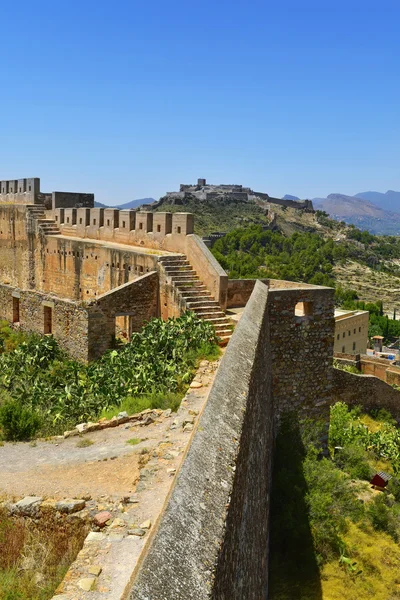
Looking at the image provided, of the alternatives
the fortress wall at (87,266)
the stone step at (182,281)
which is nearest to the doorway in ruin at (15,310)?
Result: the fortress wall at (87,266)

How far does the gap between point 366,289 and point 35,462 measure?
7359 cm

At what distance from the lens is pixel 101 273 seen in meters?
16.2

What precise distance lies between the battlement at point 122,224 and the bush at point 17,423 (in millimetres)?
7403

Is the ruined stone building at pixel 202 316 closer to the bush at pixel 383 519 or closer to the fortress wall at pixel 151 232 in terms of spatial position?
the fortress wall at pixel 151 232

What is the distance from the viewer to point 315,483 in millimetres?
11031

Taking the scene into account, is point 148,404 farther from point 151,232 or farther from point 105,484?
point 151,232

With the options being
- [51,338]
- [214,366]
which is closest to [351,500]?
[214,366]

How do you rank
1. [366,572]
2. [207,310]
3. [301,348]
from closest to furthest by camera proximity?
[366,572]
[301,348]
[207,310]

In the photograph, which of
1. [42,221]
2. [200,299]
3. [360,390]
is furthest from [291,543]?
[42,221]

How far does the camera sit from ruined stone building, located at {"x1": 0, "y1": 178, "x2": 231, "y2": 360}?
498 inches

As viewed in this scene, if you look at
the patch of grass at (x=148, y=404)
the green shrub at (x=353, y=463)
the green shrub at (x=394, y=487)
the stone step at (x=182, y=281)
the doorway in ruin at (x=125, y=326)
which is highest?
the stone step at (x=182, y=281)

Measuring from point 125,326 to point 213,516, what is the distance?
11.5m

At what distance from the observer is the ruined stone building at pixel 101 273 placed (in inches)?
498

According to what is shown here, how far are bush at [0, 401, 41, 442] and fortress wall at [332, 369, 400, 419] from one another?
15.3 m
